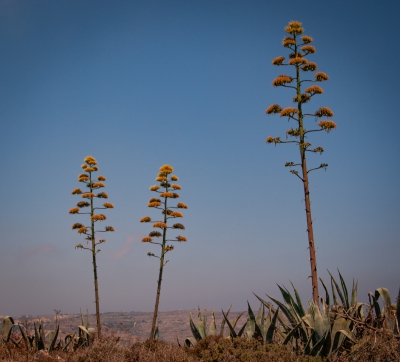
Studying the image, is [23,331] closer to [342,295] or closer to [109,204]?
[342,295]

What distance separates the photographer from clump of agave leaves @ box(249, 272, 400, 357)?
6.18m

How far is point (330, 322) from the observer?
20.6ft

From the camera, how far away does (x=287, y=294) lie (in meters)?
7.05

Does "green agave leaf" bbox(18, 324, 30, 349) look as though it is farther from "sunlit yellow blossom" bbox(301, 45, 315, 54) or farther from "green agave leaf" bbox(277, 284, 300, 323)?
"sunlit yellow blossom" bbox(301, 45, 315, 54)

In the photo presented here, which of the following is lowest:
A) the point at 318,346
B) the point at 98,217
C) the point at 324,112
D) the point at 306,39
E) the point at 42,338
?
the point at 42,338

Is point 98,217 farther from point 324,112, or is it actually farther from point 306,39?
point 306,39

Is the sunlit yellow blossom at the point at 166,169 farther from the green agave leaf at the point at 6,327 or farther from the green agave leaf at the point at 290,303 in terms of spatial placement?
the green agave leaf at the point at 290,303

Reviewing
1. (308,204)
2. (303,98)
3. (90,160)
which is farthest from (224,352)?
(90,160)

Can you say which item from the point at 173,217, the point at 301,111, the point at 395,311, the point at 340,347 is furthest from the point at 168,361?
the point at 173,217

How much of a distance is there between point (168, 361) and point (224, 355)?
0.75 metres

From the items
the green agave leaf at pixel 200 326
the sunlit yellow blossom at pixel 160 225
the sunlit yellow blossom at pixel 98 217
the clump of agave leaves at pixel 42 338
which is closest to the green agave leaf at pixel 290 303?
the green agave leaf at pixel 200 326

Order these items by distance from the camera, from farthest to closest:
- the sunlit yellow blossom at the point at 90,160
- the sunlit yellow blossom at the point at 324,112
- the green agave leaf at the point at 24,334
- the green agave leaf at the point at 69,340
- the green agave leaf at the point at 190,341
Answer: the sunlit yellow blossom at the point at 90,160 → the sunlit yellow blossom at the point at 324,112 → the green agave leaf at the point at 69,340 → the green agave leaf at the point at 24,334 → the green agave leaf at the point at 190,341

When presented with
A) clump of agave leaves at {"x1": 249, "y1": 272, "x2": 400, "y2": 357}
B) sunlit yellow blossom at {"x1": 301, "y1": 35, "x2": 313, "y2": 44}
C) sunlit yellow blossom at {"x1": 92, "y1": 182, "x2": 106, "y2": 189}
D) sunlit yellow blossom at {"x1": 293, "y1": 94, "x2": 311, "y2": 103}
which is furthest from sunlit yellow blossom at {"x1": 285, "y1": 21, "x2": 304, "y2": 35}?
sunlit yellow blossom at {"x1": 92, "y1": 182, "x2": 106, "y2": 189}

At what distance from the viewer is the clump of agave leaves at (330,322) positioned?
6.18 m
